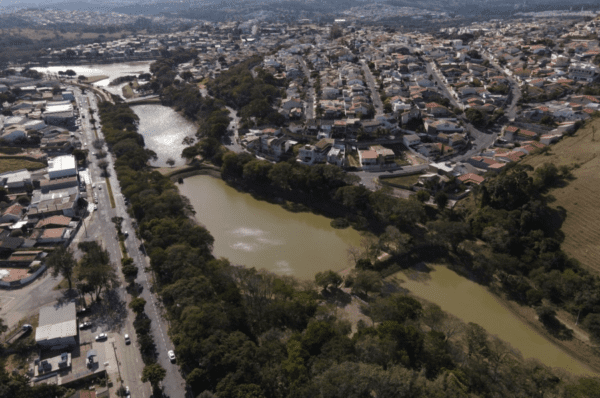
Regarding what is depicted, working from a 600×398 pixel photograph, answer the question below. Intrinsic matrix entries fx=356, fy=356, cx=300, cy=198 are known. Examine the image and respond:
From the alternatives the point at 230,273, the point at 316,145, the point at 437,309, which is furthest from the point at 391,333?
the point at 316,145

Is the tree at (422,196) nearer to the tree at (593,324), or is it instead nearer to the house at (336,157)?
the house at (336,157)

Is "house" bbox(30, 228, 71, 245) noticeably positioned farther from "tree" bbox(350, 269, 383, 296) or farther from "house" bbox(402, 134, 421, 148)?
"house" bbox(402, 134, 421, 148)

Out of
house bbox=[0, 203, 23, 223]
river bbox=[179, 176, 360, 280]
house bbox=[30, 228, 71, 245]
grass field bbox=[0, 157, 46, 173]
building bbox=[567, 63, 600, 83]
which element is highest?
building bbox=[567, 63, 600, 83]

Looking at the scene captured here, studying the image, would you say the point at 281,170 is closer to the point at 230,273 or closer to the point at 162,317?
the point at 230,273

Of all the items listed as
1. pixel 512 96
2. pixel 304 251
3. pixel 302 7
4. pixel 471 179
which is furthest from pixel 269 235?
pixel 302 7

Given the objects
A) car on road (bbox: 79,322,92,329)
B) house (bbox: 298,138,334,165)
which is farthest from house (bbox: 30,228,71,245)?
house (bbox: 298,138,334,165)

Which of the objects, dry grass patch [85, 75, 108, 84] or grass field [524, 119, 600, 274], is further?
dry grass patch [85, 75, 108, 84]

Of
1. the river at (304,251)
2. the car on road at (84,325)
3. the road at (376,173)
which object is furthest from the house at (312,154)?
the car on road at (84,325)
